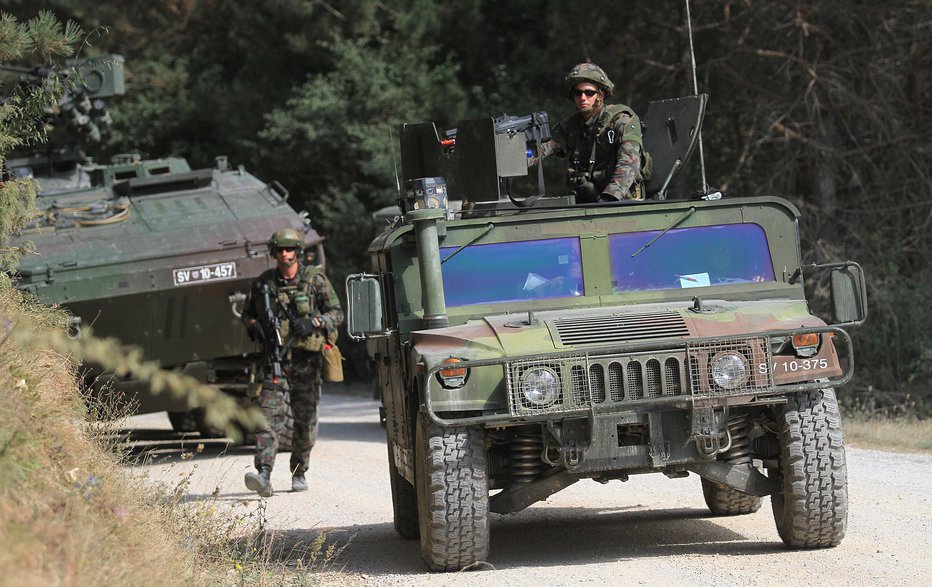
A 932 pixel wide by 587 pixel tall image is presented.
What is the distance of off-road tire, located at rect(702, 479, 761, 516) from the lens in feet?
26.5

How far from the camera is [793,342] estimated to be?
661 cm

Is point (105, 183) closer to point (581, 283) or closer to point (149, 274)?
point (149, 274)

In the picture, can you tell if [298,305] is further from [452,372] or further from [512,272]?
[452,372]

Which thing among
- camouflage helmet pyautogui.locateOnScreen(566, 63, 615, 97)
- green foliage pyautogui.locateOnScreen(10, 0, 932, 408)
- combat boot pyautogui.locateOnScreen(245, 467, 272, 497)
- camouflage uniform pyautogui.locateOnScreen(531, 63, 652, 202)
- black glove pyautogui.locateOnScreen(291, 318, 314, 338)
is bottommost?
combat boot pyautogui.locateOnScreen(245, 467, 272, 497)

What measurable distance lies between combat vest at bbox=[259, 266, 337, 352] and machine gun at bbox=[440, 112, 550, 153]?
6.89 ft

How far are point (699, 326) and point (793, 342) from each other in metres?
0.43

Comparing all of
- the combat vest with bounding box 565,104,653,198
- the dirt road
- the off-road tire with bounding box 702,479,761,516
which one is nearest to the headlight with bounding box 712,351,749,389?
the dirt road

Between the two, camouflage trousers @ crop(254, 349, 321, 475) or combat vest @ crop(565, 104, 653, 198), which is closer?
combat vest @ crop(565, 104, 653, 198)

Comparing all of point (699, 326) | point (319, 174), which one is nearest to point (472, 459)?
point (699, 326)

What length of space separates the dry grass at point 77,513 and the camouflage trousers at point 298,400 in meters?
1.79

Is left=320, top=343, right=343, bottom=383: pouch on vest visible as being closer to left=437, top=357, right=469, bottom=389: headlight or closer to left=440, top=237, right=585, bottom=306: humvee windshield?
left=440, top=237, right=585, bottom=306: humvee windshield

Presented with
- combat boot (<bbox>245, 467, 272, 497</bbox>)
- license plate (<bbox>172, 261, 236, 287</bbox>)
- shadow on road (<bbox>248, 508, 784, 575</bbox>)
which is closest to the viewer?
shadow on road (<bbox>248, 508, 784, 575</bbox>)

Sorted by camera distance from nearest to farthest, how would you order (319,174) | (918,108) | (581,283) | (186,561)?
(186,561), (581,283), (918,108), (319,174)

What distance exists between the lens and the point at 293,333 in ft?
32.5
